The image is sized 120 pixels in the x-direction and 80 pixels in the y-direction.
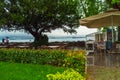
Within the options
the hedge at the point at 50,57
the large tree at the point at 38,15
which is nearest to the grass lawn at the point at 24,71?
the hedge at the point at 50,57

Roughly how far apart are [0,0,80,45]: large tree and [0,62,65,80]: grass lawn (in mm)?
14686

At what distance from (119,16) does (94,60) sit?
243 cm

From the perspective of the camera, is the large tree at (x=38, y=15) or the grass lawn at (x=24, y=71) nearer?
the grass lawn at (x=24, y=71)

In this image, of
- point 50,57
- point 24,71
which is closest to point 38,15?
point 50,57

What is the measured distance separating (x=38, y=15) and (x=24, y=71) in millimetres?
18149

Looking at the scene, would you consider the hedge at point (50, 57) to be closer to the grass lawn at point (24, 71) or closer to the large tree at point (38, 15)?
the grass lawn at point (24, 71)

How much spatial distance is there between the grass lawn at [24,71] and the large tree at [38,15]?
14.7 m

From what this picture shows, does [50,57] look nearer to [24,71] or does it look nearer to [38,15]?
[24,71]

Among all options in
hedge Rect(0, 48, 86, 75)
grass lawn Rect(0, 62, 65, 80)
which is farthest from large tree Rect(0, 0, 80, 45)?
grass lawn Rect(0, 62, 65, 80)

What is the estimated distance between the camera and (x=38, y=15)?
32.8m

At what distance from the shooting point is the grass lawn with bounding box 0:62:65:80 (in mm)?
13234

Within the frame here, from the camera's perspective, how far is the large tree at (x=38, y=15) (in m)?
31.7

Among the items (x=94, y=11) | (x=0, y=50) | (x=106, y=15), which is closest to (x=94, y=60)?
(x=106, y=15)

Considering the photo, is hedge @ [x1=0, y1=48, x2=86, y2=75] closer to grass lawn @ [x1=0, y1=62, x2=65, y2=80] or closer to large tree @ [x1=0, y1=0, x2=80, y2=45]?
grass lawn @ [x1=0, y1=62, x2=65, y2=80]
